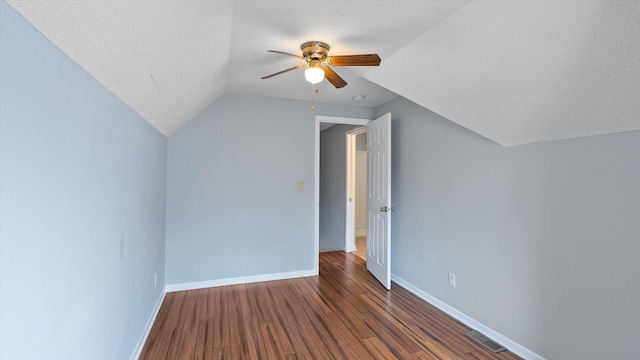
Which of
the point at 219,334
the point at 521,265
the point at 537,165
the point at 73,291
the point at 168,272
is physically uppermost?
the point at 537,165

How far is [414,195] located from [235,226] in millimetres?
2114

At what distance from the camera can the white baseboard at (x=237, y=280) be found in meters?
3.28

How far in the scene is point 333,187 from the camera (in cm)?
545

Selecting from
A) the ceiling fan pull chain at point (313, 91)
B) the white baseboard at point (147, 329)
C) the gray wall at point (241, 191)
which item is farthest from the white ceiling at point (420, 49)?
the white baseboard at point (147, 329)

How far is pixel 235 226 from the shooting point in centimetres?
348

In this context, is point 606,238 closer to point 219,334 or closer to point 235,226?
point 219,334

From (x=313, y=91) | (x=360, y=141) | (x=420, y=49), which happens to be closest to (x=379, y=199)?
(x=313, y=91)

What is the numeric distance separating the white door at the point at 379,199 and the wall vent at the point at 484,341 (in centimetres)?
102

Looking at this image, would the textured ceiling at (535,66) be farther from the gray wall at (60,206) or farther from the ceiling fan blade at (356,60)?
the gray wall at (60,206)

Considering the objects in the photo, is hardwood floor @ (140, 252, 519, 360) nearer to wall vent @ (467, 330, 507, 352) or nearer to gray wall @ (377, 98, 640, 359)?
wall vent @ (467, 330, 507, 352)

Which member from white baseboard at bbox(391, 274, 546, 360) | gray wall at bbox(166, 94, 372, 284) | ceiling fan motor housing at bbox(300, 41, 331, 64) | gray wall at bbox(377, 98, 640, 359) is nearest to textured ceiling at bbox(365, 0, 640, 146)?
gray wall at bbox(377, 98, 640, 359)

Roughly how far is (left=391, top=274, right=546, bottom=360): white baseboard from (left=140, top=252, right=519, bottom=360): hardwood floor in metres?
0.06

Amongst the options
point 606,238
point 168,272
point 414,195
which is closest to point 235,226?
point 168,272

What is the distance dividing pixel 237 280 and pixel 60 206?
2658 mm
